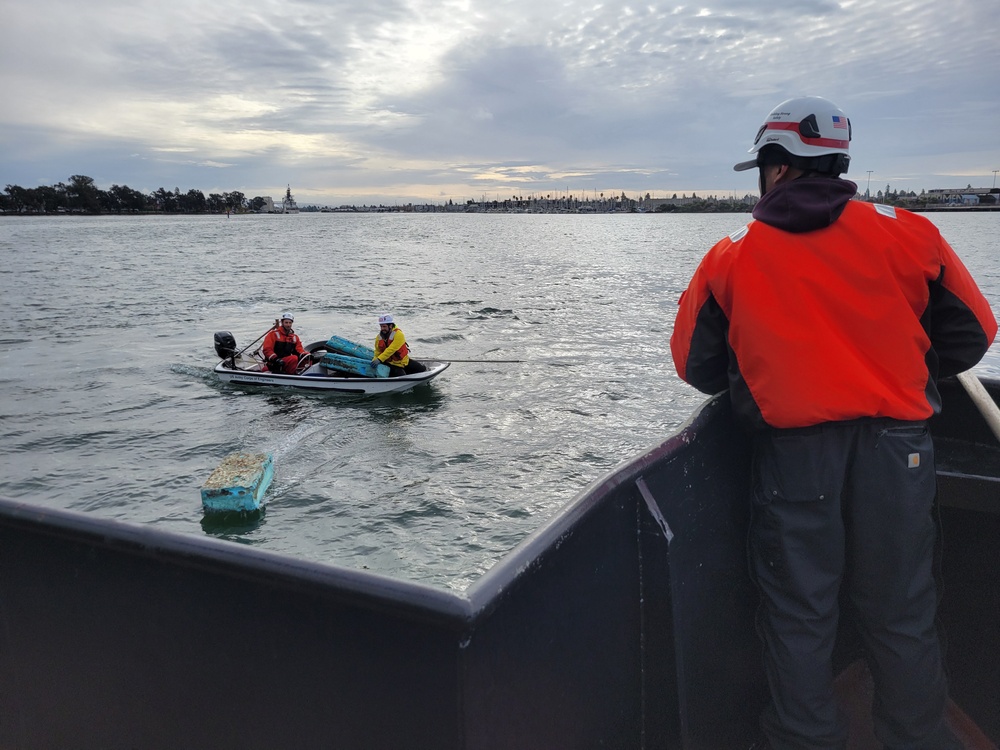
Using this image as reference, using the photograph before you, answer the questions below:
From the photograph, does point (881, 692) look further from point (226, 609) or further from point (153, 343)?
point (153, 343)

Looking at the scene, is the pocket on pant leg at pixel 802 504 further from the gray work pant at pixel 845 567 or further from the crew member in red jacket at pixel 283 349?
the crew member in red jacket at pixel 283 349

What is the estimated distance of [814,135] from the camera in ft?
9.23

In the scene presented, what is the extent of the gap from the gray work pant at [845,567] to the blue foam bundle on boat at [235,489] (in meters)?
9.68

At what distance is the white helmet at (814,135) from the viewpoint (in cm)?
282

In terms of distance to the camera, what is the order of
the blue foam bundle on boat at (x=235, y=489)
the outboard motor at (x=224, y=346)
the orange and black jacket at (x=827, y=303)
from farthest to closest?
the outboard motor at (x=224, y=346)
the blue foam bundle on boat at (x=235, y=489)
the orange and black jacket at (x=827, y=303)

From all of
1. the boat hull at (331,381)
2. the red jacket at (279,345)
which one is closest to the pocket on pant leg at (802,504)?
the boat hull at (331,381)

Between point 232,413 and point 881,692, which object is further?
point 232,413

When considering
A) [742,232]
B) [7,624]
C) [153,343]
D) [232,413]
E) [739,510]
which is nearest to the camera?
[7,624]

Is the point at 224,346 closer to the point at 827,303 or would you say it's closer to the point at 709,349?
the point at 709,349

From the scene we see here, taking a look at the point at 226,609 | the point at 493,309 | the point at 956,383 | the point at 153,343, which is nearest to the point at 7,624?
the point at 226,609

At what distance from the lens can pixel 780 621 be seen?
2.75 m

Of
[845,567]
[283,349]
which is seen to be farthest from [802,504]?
[283,349]

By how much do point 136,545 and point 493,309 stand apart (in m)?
34.0

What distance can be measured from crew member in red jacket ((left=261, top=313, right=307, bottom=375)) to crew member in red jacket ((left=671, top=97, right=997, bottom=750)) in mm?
16361
